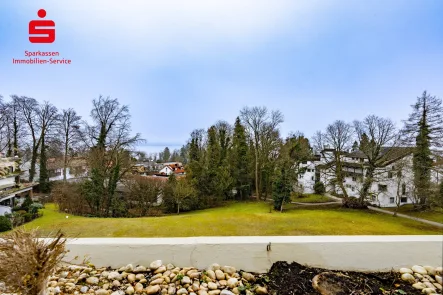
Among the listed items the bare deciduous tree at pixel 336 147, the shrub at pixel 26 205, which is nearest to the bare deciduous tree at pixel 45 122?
the shrub at pixel 26 205

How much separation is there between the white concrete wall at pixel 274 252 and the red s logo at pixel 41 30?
1.89 metres

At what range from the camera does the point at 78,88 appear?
7.68ft

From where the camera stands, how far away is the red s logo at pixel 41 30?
1635mm

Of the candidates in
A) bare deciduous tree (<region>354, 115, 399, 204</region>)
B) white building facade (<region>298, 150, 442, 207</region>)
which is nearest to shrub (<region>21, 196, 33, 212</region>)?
white building facade (<region>298, 150, 442, 207</region>)

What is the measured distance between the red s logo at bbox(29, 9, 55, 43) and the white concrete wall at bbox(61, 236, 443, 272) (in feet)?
6.20

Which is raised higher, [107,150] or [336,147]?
[336,147]

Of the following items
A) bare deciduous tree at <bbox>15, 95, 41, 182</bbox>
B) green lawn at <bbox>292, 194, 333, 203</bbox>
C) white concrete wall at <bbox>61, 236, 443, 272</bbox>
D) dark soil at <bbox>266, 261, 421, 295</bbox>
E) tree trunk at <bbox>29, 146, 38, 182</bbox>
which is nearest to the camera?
dark soil at <bbox>266, 261, 421, 295</bbox>

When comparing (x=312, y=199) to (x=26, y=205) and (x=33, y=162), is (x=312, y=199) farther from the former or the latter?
(x=33, y=162)

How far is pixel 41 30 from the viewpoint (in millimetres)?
1701

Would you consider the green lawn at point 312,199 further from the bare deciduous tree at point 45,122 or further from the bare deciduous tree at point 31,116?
the bare deciduous tree at point 31,116

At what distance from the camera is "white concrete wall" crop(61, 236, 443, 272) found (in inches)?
35.4

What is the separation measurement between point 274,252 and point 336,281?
0.28 metres

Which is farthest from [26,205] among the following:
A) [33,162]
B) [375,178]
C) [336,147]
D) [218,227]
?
[375,178]

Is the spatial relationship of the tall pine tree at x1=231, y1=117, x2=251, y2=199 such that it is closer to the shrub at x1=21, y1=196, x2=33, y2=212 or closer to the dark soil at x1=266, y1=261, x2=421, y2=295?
the shrub at x1=21, y1=196, x2=33, y2=212
